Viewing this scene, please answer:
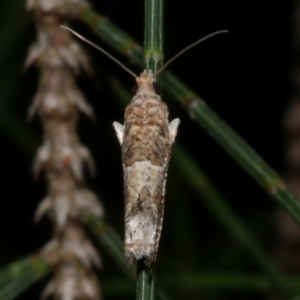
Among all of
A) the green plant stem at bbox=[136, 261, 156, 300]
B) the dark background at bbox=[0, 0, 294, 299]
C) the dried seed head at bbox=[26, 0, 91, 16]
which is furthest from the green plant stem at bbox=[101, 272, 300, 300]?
the dried seed head at bbox=[26, 0, 91, 16]

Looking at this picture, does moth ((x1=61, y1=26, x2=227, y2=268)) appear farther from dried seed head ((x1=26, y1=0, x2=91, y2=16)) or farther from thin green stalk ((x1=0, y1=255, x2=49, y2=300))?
thin green stalk ((x1=0, y1=255, x2=49, y2=300))

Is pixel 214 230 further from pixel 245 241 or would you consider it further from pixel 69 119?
pixel 69 119

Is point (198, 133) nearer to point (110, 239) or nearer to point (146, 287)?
point (110, 239)

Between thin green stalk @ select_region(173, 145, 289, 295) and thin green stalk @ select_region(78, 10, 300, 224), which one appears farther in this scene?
thin green stalk @ select_region(173, 145, 289, 295)

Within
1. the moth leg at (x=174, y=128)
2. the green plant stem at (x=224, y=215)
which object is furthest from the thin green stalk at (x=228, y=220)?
the moth leg at (x=174, y=128)

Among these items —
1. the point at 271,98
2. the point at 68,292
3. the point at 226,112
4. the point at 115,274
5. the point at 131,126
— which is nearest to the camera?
the point at 68,292

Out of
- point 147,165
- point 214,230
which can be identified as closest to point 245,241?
point 147,165
